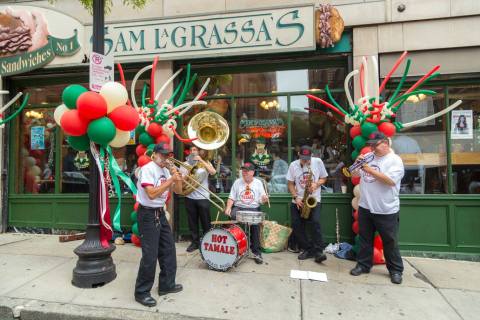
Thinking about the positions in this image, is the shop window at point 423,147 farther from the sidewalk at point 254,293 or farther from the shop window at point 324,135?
the sidewalk at point 254,293

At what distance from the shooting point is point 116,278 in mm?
4645

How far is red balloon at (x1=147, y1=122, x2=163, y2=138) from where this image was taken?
5.81 metres

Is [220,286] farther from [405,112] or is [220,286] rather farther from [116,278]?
[405,112]

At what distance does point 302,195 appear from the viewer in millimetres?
5609

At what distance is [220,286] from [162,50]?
4.66 metres

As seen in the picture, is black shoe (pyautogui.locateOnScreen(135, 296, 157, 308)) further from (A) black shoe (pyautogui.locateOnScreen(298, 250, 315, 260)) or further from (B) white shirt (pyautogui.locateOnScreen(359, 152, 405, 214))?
(B) white shirt (pyautogui.locateOnScreen(359, 152, 405, 214))

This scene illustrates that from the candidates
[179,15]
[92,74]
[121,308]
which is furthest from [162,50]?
[121,308]

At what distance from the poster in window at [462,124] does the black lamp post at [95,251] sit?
240 inches

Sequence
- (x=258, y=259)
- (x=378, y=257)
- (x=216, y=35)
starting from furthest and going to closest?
(x=216, y=35) < (x=258, y=259) < (x=378, y=257)

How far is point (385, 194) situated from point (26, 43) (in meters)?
7.74

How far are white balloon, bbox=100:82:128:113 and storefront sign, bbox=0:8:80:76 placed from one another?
3525 millimetres

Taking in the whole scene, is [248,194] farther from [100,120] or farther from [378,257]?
[100,120]

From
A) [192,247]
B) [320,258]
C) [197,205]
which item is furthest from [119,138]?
[320,258]

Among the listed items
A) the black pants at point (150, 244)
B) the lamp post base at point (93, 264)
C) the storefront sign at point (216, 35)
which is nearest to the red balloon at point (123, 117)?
the black pants at point (150, 244)
